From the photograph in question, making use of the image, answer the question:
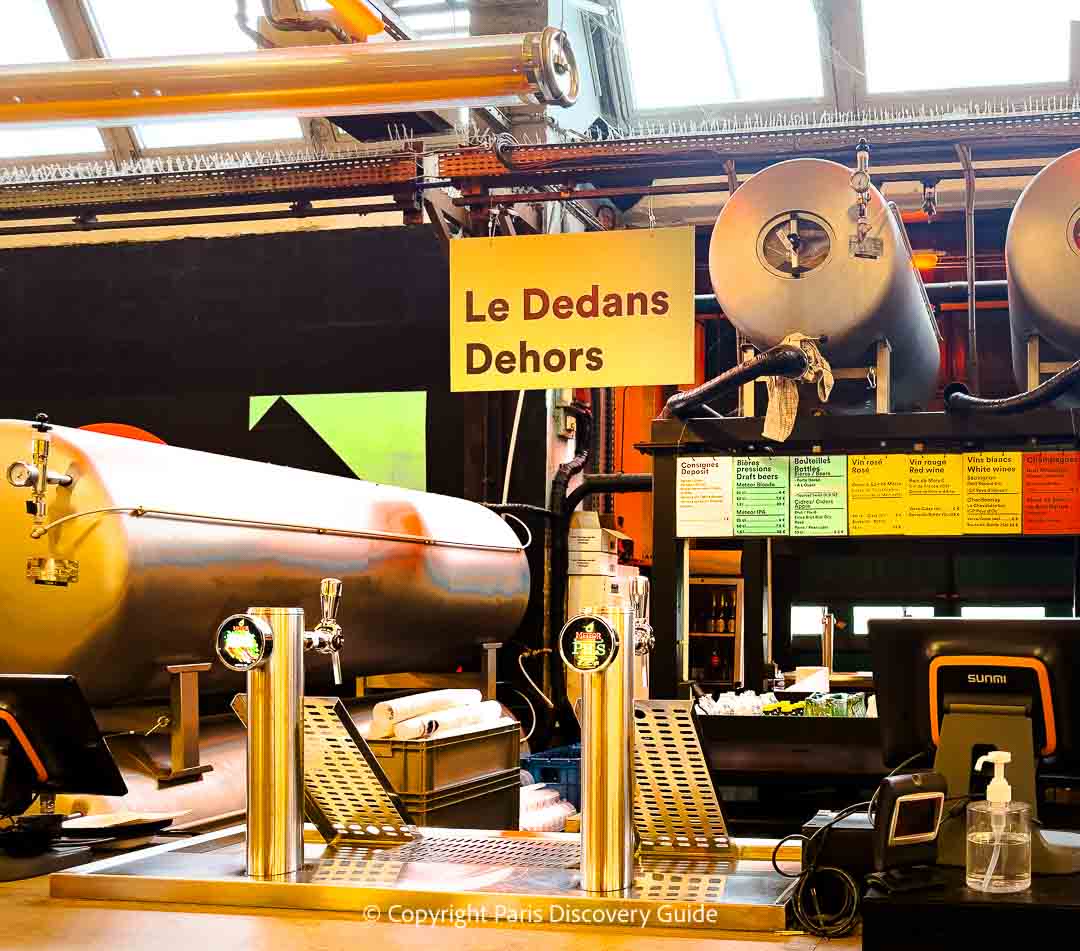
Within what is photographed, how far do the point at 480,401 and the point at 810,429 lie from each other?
11.5 feet

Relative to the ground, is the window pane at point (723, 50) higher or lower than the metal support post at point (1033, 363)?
higher

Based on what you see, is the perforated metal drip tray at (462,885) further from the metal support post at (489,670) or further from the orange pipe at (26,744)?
the metal support post at (489,670)

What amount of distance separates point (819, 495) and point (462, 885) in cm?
270

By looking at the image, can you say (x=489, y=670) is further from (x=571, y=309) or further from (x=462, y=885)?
(x=462, y=885)

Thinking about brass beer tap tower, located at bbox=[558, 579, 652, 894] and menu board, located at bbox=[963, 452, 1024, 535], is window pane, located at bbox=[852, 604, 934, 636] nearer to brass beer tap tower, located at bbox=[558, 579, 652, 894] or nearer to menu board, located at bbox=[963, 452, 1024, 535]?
menu board, located at bbox=[963, 452, 1024, 535]

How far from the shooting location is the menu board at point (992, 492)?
464 cm

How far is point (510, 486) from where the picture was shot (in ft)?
27.1

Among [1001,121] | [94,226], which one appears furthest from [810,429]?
[94,226]

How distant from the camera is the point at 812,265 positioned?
4.62 meters

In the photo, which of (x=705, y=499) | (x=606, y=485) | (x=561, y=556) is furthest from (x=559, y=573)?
(x=705, y=499)

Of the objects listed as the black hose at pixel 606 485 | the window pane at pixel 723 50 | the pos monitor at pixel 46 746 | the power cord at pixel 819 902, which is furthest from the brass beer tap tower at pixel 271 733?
the window pane at pixel 723 50

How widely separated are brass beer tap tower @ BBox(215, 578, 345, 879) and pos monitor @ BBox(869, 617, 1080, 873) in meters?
1.06

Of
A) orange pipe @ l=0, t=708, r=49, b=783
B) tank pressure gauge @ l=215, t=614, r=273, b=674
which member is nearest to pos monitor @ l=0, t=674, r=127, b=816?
orange pipe @ l=0, t=708, r=49, b=783

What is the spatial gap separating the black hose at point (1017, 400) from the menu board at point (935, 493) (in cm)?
19
